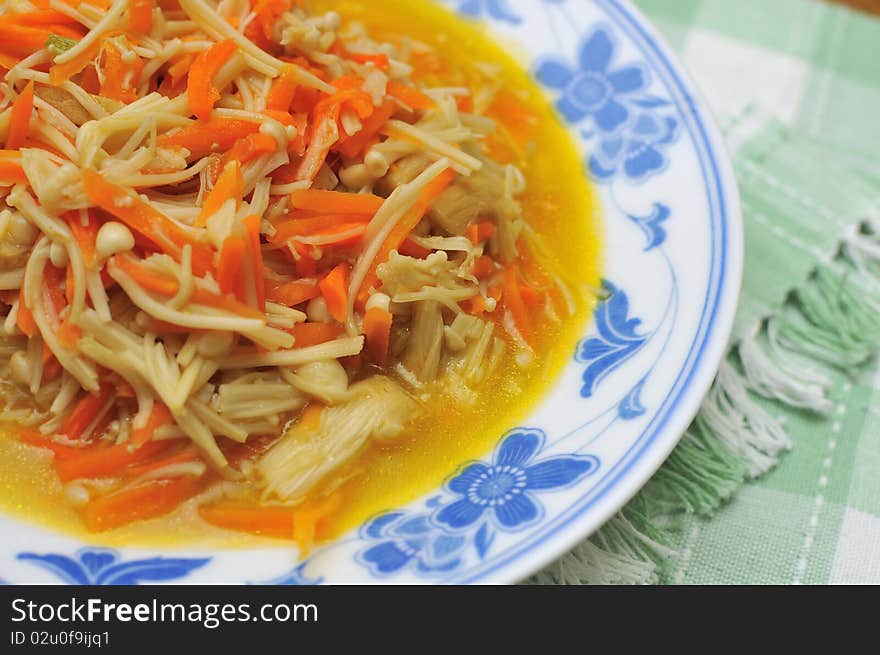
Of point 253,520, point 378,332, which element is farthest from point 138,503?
point 378,332

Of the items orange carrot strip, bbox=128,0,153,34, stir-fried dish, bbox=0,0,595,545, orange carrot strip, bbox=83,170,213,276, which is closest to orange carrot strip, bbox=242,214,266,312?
stir-fried dish, bbox=0,0,595,545

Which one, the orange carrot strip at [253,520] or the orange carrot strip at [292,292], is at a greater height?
the orange carrot strip at [292,292]

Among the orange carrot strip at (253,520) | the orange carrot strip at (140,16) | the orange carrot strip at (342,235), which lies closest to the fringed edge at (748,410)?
the orange carrot strip at (253,520)

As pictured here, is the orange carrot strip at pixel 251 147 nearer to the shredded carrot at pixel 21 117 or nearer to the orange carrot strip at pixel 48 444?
the shredded carrot at pixel 21 117

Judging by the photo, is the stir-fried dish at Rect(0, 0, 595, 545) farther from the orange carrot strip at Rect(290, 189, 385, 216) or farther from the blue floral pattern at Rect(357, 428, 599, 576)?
the blue floral pattern at Rect(357, 428, 599, 576)

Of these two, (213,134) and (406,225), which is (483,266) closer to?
(406,225)

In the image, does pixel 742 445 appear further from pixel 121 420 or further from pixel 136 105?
pixel 136 105

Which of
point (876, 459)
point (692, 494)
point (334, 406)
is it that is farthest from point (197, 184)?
point (876, 459)
